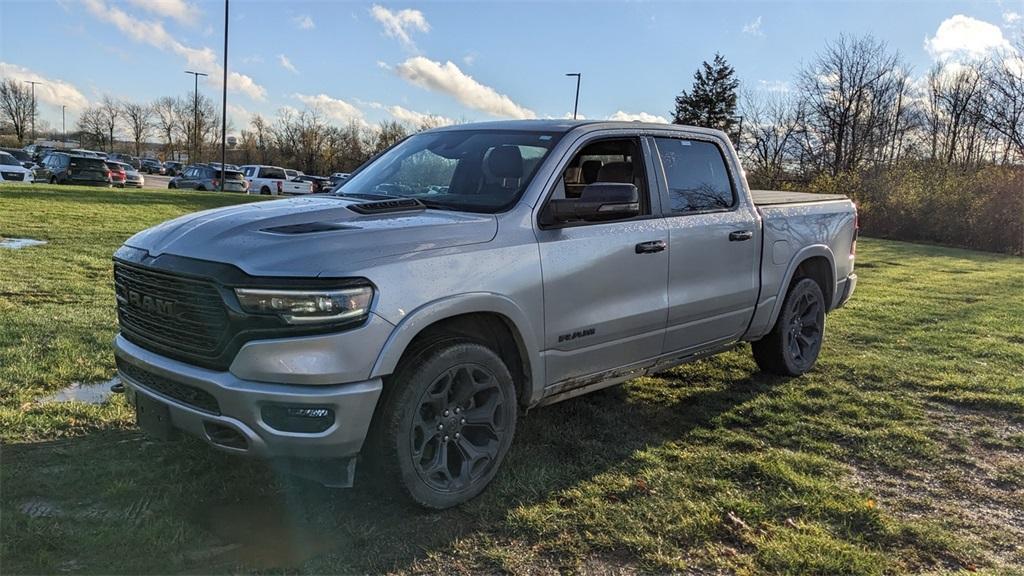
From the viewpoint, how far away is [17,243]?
10.6 m

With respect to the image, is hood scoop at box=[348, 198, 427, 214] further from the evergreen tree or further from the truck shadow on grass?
the evergreen tree

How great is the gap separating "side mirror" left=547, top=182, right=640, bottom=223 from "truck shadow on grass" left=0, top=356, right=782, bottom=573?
53.7 inches

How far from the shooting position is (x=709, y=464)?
3984 mm

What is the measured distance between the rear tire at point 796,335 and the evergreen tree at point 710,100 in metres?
50.8

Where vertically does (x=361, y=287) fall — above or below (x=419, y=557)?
above

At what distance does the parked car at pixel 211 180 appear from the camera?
34.9 meters

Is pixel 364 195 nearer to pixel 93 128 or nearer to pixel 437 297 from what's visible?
pixel 437 297

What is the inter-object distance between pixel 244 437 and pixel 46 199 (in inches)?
779

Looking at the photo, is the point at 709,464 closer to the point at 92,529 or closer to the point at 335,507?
the point at 335,507

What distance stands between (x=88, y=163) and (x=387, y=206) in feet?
102

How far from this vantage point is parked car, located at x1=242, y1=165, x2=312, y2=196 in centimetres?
3778

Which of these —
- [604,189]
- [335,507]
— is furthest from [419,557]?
[604,189]

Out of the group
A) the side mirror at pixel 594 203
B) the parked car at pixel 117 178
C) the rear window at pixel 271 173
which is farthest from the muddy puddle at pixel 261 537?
the rear window at pixel 271 173

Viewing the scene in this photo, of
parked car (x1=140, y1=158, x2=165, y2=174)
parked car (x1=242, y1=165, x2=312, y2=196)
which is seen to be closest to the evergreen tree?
parked car (x1=242, y1=165, x2=312, y2=196)
